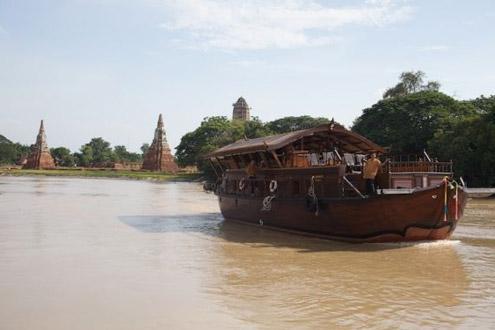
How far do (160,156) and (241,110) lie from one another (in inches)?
705

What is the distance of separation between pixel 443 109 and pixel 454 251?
1348 inches

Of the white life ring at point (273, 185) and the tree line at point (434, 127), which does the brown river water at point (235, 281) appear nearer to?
the white life ring at point (273, 185)

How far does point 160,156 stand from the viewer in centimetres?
A: 8556

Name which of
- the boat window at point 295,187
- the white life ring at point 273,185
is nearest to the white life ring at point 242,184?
the white life ring at point 273,185

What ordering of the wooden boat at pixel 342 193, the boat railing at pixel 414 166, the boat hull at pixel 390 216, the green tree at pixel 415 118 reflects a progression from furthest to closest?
the green tree at pixel 415 118
the boat railing at pixel 414 166
the wooden boat at pixel 342 193
the boat hull at pixel 390 216

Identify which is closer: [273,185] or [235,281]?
[235,281]

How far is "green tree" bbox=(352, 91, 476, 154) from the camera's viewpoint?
42438 mm

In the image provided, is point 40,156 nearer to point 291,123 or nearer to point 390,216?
point 291,123

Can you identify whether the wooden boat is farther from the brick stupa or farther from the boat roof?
the brick stupa

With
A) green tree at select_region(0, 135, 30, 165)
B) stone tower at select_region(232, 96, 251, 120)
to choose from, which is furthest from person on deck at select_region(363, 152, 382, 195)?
green tree at select_region(0, 135, 30, 165)

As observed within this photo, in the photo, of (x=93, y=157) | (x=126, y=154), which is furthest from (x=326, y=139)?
(x=126, y=154)

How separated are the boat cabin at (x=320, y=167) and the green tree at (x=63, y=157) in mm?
92684

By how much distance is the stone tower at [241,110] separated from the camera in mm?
93812

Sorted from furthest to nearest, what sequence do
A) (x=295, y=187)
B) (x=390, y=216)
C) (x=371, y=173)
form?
(x=295, y=187) < (x=371, y=173) < (x=390, y=216)
